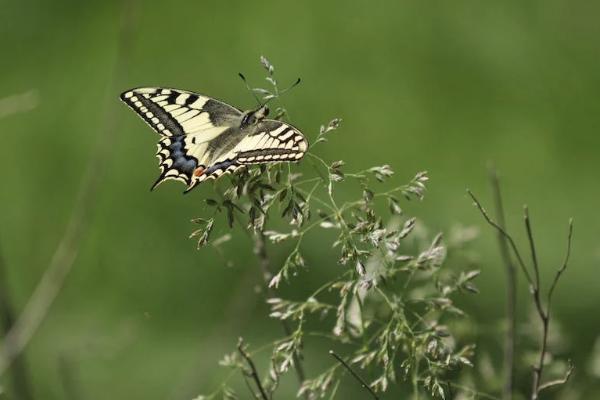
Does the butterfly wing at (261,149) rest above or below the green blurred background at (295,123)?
below

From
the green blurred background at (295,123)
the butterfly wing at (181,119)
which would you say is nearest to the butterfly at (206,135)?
the butterfly wing at (181,119)

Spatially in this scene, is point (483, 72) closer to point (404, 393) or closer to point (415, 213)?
point (415, 213)

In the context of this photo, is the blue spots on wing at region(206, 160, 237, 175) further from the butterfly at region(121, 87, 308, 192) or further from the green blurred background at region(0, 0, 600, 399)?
the green blurred background at region(0, 0, 600, 399)

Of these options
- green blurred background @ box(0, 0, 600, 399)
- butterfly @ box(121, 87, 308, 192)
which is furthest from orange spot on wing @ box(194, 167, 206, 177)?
green blurred background @ box(0, 0, 600, 399)

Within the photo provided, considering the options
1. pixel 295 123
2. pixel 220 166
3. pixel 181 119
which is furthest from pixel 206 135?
pixel 295 123

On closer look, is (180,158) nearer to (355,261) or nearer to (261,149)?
(261,149)

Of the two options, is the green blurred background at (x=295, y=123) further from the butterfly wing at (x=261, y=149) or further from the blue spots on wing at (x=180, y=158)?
the butterfly wing at (x=261, y=149)
